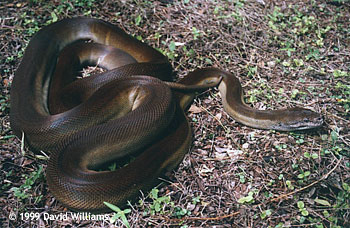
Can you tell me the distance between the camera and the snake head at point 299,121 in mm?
4535

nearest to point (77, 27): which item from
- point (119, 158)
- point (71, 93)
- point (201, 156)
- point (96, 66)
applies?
point (96, 66)

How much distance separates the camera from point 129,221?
11.9 ft

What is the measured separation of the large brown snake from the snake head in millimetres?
14

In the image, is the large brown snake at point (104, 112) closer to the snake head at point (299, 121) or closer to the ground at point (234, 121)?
the snake head at point (299, 121)

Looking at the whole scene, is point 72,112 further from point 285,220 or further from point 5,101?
point 285,220

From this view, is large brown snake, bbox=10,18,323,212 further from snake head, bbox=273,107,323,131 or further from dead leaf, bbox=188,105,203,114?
dead leaf, bbox=188,105,203,114

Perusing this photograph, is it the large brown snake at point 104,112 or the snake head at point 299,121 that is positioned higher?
the large brown snake at point 104,112

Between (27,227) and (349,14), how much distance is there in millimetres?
7151

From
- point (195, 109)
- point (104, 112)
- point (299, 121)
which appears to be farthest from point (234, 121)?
point (104, 112)

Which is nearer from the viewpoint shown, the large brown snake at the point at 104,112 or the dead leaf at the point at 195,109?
the large brown snake at the point at 104,112

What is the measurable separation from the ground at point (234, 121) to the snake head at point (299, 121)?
4.3 inches

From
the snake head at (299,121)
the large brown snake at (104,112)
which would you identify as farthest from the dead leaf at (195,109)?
the snake head at (299,121)

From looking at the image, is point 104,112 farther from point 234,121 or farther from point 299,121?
point 299,121

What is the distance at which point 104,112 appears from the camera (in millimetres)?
4402
